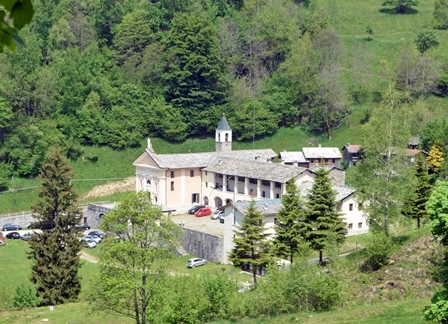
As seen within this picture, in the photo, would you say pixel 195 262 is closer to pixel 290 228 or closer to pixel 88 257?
pixel 88 257

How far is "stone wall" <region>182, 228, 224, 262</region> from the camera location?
4069 cm

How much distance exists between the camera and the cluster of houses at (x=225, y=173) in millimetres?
46200

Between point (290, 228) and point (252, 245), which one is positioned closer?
point (252, 245)

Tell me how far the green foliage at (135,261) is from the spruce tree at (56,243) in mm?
8249

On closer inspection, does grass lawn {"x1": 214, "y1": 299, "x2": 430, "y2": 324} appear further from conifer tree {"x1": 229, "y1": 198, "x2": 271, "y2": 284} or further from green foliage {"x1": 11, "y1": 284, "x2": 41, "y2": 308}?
green foliage {"x1": 11, "y1": 284, "x2": 41, "y2": 308}

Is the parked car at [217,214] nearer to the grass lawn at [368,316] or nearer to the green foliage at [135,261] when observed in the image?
the green foliage at [135,261]

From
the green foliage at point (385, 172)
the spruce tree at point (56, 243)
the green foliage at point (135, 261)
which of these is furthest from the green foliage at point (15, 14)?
the spruce tree at point (56, 243)

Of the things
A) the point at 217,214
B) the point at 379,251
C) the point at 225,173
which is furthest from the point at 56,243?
the point at 225,173

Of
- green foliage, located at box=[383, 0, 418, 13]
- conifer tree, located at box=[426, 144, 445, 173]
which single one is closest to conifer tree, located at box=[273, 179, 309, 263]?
conifer tree, located at box=[426, 144, 445, 173]

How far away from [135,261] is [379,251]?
364 inches

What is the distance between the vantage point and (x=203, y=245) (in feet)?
137

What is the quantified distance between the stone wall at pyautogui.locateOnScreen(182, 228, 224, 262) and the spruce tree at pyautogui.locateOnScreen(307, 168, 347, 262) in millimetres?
8295

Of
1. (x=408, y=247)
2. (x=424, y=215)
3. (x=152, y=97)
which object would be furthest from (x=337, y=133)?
(x=408, y=247)

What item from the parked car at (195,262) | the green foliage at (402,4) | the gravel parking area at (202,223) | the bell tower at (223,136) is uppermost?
the green foliage at (402,4)
